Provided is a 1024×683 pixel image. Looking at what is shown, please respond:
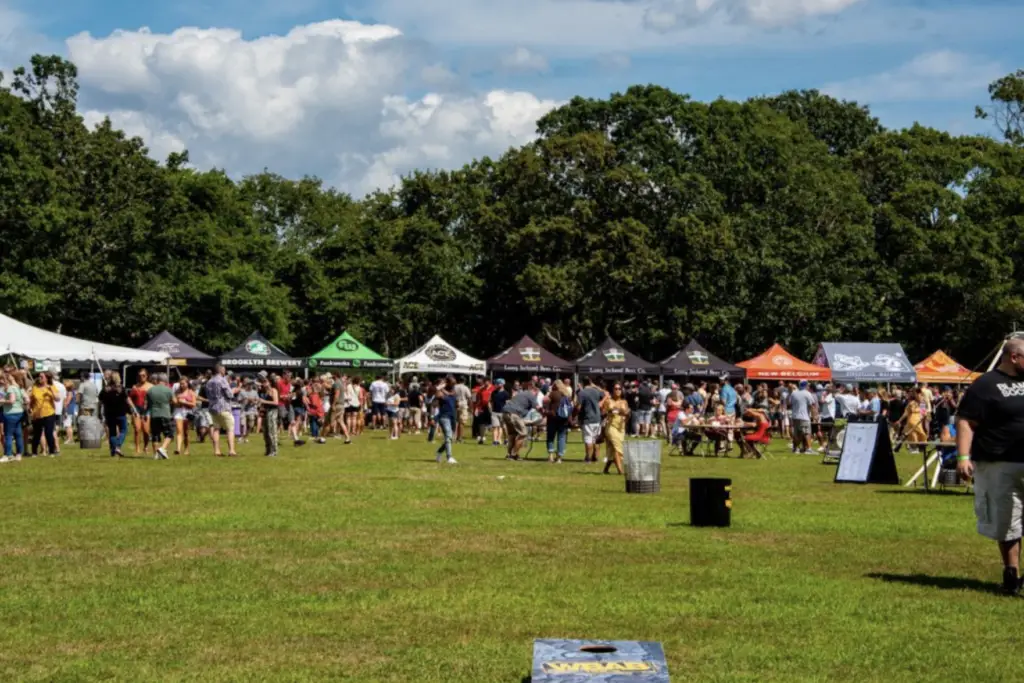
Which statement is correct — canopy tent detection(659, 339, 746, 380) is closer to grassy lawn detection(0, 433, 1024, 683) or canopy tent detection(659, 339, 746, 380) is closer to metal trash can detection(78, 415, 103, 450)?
metal trash can detection(78, 415, 103, 450)

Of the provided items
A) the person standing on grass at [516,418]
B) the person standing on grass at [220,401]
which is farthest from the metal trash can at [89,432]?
the person standing on grass at [516,418]

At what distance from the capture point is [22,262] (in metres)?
57.1

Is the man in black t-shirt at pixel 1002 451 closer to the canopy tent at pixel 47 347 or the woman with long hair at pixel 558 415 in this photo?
the woman with long hair at pixel 558 415

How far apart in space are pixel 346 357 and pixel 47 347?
14.8 metres

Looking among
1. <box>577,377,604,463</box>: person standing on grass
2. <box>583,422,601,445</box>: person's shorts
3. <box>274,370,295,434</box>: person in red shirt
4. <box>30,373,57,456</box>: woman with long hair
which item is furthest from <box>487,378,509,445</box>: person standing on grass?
<box>30,373,57,456</box>: woman with long hair

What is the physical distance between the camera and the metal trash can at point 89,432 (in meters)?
32.7

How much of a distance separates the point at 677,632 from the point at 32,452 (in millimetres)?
23642

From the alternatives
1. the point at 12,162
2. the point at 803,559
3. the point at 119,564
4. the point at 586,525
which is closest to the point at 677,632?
the point at 803,559

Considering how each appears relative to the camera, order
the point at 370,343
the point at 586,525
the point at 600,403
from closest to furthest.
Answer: the point at 586,525 < the point at 600,403 < the point at 370,343

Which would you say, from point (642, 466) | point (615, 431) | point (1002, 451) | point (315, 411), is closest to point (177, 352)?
point (315, 411)

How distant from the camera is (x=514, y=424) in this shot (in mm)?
29297

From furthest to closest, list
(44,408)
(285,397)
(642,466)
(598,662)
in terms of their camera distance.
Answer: (285,397) < (44,408) < (642,466) < (598,662)

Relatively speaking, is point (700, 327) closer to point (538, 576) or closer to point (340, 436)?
Answer: point (340, 436)

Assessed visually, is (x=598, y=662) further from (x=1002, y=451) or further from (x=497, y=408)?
(x=497, y=408)
